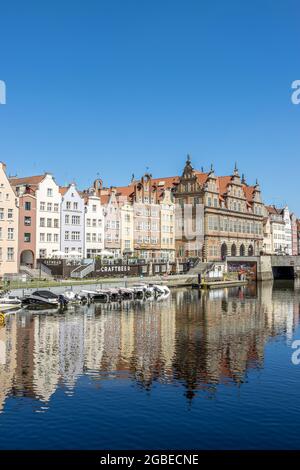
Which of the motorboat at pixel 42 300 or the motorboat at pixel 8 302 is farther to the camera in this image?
the motorboat at pixel 42 300

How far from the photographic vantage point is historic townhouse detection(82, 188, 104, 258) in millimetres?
101062

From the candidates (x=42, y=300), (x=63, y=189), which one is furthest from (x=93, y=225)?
(x=42, y=300)

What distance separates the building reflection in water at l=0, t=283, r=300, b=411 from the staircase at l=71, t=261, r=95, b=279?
67.0 ft

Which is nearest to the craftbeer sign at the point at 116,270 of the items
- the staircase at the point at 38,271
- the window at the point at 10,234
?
the staircase at the point at 38,271

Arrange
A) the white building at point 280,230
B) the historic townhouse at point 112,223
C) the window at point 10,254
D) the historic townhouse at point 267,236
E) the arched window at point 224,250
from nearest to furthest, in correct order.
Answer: the window at point 10,254 < the historic townhouse at point 112,223 < the arched window at point 224,250 < the historic townhouse at point 267,236 < the white building at point 280,230

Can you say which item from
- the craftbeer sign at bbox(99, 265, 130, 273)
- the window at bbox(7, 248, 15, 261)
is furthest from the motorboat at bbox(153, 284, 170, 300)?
the window at bbox(7, 248, 15, 261)

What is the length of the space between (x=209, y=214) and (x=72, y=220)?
40.4m

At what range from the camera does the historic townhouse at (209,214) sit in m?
125

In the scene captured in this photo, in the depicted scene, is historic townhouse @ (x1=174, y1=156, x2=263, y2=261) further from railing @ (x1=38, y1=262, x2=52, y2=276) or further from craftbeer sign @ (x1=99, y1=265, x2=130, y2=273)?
railing @ (x1=38, y1=262, x2=52, y2=276)

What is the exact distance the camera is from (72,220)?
97.9m

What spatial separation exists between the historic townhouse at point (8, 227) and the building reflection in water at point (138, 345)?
79.0 ft

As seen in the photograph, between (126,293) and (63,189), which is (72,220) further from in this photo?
(126,293)

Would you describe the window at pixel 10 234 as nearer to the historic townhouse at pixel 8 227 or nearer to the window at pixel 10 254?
the historic townhouse at pixel 8 227

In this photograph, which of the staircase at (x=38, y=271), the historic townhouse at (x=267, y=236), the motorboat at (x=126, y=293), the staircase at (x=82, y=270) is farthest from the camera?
the historic townhouse at (x=267, y=236)
